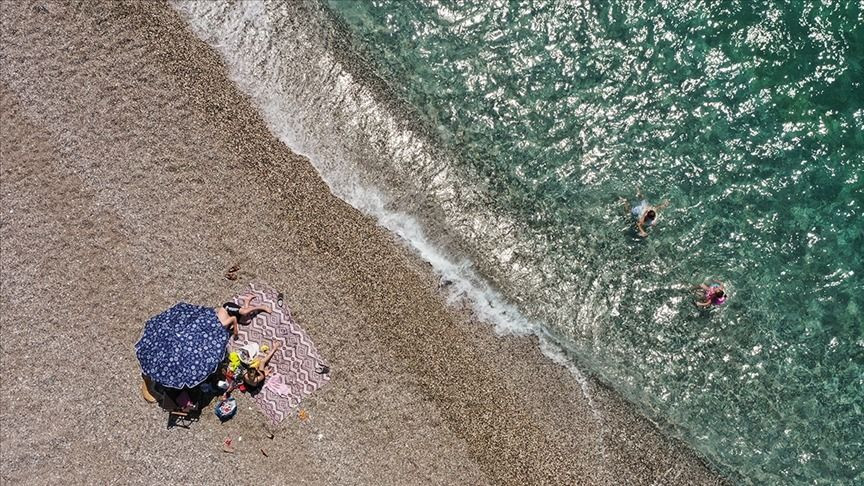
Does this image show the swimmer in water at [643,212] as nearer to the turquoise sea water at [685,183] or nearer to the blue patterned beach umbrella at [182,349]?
the turquoise sea water at [685,183]

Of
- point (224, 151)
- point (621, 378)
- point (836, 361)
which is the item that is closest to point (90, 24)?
point (224, 151)

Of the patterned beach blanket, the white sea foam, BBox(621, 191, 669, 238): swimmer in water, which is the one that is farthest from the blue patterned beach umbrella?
BBox(621, 191, 669, 238): swimmer in water

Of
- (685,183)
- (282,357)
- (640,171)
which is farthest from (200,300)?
(685,183)

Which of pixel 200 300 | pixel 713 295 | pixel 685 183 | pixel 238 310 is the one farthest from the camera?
pixel 685 183

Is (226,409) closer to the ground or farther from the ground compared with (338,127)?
closer to the ground

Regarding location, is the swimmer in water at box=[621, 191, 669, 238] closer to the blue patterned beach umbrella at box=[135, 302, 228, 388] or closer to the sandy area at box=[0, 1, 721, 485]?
the sandy area at box=[0, 1, 721, 485]

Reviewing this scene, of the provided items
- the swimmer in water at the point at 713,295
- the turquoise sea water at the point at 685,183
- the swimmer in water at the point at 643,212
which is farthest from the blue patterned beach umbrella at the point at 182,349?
the swimmer in water at the point at 713,295

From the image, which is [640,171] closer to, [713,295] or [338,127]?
[713,295]
